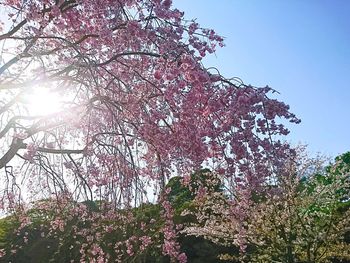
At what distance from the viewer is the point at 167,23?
4152 mm

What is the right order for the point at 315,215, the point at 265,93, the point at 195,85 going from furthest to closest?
the point at 315,215, the point at 195,85, the point at 265,93

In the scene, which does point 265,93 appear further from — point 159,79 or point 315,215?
point 315,215

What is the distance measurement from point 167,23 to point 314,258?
794cm

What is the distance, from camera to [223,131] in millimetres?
4031

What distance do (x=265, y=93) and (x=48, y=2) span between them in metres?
2.24

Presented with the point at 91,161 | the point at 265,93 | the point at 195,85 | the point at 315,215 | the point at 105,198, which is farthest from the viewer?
the point at 315,215

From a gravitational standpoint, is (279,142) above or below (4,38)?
below

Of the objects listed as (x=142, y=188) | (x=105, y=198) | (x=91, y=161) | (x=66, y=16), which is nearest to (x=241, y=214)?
(x=142, y=188)

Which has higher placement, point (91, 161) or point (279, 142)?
point (91, 161)

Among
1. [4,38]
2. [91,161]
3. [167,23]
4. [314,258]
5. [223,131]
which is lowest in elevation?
[314,258]

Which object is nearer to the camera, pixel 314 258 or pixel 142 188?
pixel 142 188

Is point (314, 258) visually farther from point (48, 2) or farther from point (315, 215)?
point (48, 2)

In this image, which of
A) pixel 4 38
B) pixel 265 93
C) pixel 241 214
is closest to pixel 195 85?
pixel 265 93

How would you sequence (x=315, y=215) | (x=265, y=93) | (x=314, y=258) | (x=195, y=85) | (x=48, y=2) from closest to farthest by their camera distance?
(x=265, y=93), (x=195, y=85), (x=48, y=2), (x=314, y=258), (x=315, y=215)
